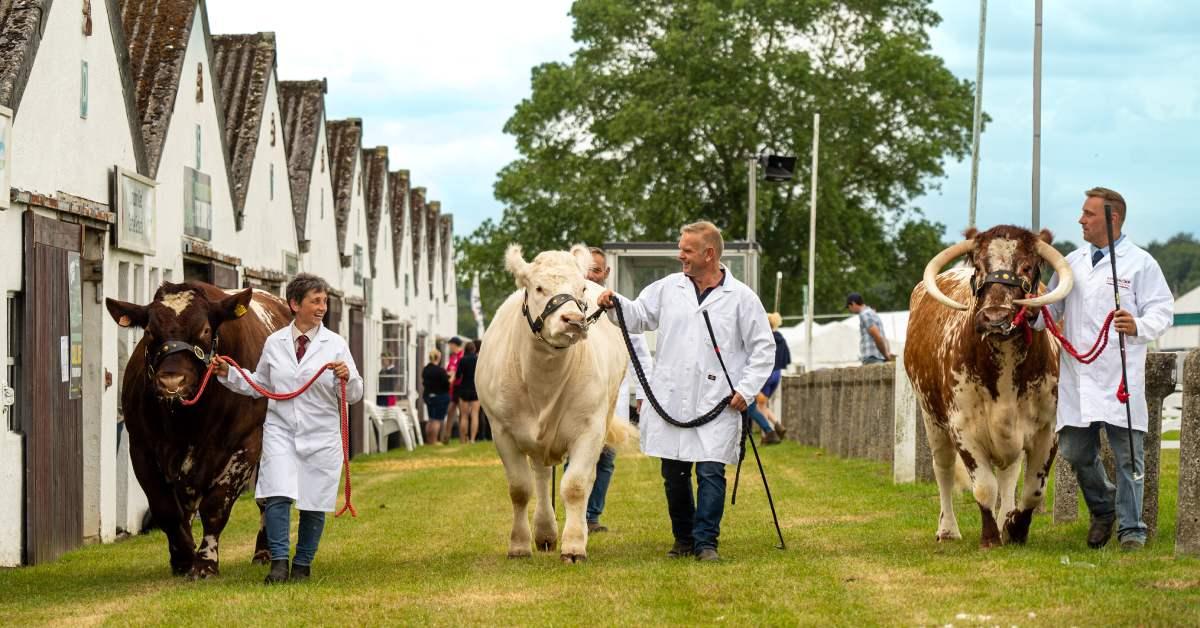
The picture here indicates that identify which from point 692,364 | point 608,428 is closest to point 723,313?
point 692,364

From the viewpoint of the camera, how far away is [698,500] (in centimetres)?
1111

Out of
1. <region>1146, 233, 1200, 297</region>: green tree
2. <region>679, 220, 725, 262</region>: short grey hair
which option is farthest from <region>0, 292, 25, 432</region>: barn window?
<region>1146, 233, 1200, 297</region>: green tree

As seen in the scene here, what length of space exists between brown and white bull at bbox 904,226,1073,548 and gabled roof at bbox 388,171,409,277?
37.2 m

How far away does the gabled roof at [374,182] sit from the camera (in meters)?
44.2

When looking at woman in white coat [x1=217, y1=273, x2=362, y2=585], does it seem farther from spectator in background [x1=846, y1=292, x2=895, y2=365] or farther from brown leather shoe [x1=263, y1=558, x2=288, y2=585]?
spectator in background [x1=846, y1=292, x2=895, y2=365]

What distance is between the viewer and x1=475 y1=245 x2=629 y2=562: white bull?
1133 cm

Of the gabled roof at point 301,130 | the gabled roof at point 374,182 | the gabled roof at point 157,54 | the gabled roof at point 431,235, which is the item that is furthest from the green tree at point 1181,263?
the gabled roof at point 157,54

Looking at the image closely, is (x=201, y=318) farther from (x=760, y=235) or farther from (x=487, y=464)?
(x=760, y=235)

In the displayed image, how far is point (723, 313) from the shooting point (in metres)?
11.5

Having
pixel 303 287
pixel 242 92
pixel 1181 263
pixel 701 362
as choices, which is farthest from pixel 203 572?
pixel 1181 263

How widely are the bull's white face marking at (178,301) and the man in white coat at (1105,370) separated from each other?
5.40 m

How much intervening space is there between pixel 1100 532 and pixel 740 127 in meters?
42.3

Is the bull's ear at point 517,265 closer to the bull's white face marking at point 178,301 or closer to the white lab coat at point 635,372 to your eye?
the white lab coat at point 635,372

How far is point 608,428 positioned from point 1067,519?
3.49 m
